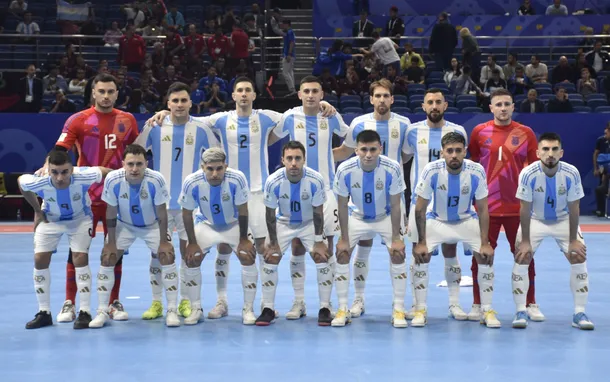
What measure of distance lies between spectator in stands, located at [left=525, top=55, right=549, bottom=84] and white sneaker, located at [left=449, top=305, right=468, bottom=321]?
13823 mm

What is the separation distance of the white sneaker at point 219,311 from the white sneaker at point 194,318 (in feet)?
0.53

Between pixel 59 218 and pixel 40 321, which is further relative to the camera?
pixel 59 218

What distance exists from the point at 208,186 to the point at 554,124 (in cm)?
1276

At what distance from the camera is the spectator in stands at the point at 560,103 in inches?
812

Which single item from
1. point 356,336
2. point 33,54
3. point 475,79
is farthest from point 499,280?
point 33,54

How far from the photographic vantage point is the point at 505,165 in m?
10.0

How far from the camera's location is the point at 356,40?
78.8 feet

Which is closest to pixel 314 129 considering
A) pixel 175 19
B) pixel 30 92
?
pixel 30 92

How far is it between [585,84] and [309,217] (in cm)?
1443

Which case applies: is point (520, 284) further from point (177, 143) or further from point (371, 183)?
point (177, 143)

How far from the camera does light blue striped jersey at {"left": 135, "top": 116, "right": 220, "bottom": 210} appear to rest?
33.7 ft

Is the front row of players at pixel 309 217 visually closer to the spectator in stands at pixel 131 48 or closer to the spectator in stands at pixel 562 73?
the spectator in stands at pixel 131 48

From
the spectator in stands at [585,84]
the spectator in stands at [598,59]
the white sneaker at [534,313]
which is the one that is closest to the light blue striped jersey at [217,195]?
the white sneaker at [534,313]

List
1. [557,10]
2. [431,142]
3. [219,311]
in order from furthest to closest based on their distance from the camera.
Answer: [557,10]
[431,142]
[219,311]
